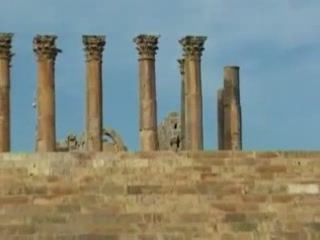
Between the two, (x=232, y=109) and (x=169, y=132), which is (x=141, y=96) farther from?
(x=169, y=132)

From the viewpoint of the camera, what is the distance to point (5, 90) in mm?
44438

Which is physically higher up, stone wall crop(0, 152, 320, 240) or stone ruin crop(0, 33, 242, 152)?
stone ruin crop(0, 33, 242, 152)

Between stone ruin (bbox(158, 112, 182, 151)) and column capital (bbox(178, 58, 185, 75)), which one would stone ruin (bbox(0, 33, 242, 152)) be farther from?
stone ruin (bbox(158, 112, 182, 151))

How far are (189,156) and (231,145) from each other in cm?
1243

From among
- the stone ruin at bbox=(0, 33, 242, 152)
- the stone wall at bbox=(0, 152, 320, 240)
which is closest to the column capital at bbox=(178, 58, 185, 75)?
the stone ruin at bbox=(0, 33, 242, 152)

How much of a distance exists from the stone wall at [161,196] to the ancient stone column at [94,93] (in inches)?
461

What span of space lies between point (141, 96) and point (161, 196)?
533 inches

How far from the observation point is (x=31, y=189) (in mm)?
31734

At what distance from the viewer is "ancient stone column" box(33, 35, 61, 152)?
44.3 m

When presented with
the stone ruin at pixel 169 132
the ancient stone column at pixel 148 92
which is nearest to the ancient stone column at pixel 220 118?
the ancient stone column at pixel 148 92

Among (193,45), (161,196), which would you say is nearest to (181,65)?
(193,45)

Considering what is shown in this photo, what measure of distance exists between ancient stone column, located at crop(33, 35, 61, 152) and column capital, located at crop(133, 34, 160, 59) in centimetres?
280

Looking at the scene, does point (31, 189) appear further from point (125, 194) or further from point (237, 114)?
point (237, 114)

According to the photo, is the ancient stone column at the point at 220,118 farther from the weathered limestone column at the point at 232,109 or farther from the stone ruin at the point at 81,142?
the stone ruin at the point at 81,142
